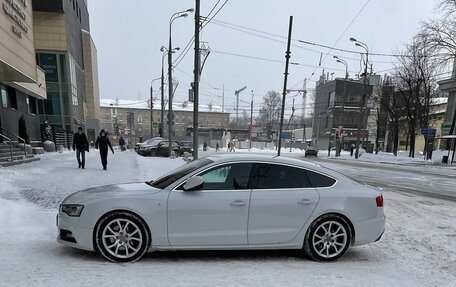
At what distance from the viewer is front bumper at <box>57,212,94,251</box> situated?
4.45 metres

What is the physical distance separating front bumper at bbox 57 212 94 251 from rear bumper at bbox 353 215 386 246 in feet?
11.5

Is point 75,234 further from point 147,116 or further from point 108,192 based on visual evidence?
point 147,116

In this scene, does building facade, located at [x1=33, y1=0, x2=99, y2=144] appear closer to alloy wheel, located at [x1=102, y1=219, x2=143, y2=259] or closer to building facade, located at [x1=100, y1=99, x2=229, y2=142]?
alloy wheel, located at [x1=102, y1=219, x2=143, y2=259]

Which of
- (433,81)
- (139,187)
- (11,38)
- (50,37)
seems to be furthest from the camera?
(433,81)

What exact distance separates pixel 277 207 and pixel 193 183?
1145mm

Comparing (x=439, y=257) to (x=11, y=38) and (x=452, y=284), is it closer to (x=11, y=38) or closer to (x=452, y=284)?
(x=452, y=284)

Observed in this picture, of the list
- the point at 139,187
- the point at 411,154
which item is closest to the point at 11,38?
the point at 139,187

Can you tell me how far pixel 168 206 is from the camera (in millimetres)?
4504

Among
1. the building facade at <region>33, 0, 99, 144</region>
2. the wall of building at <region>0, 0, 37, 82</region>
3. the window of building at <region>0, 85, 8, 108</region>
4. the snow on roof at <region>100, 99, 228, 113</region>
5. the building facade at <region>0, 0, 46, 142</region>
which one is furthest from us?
the snow on roof at <region>100, 99, 228, 113</region>

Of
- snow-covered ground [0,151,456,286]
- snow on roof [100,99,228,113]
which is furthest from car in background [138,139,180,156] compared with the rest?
snow on roof [100,99,228,113]

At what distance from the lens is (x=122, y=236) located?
4477 mm

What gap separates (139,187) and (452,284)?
4.04 metres

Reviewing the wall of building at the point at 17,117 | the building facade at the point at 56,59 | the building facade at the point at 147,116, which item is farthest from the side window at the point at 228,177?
the building facade at the point at 147,116

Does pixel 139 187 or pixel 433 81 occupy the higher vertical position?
pixel 433 81
